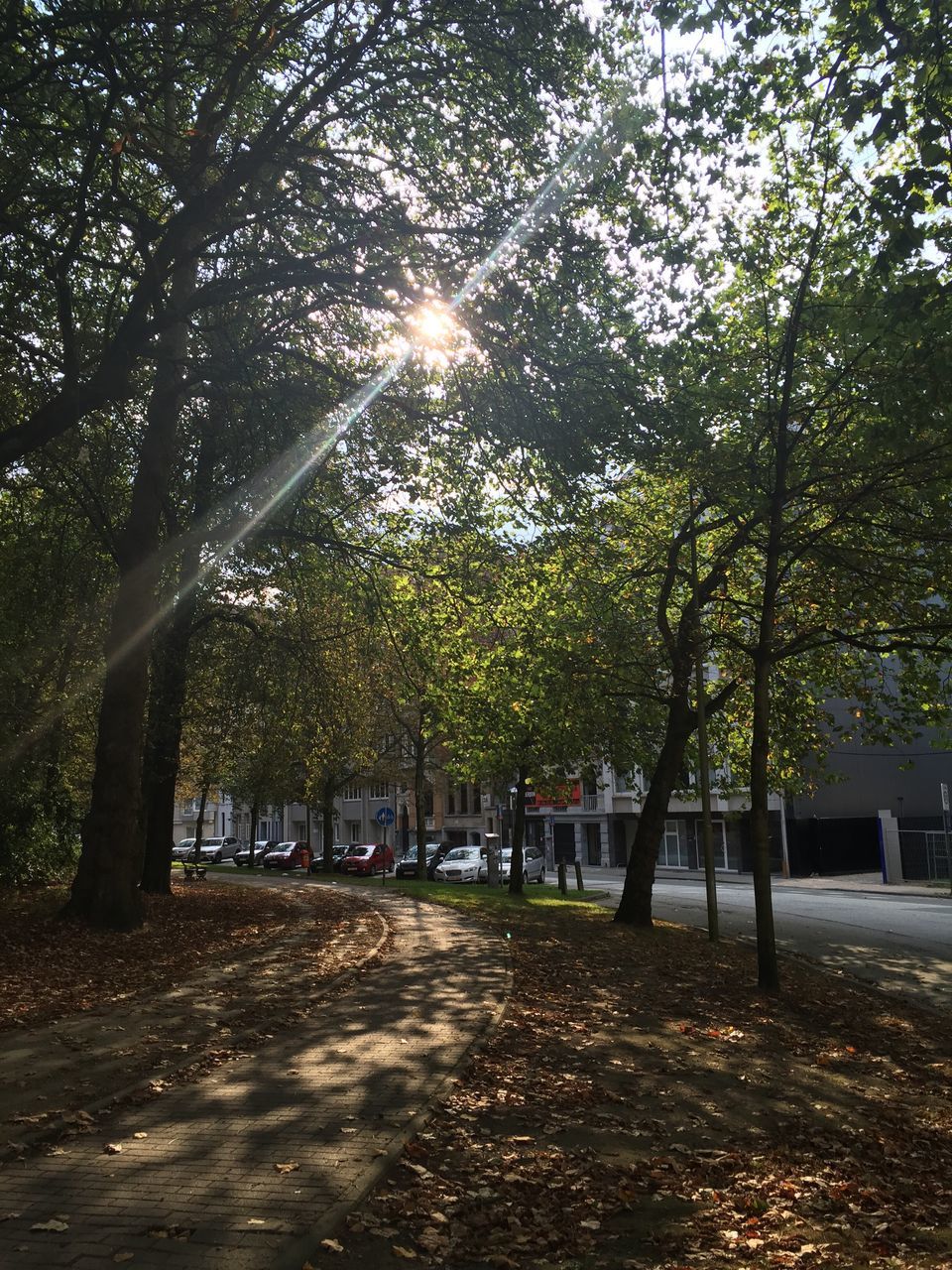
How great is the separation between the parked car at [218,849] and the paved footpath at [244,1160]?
62407 millimetres

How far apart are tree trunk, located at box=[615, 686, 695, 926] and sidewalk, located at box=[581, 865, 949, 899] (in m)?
16.8

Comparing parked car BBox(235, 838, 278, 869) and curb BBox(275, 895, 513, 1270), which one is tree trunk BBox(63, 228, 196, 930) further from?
parked car BBox(235, 838, 278, 869)

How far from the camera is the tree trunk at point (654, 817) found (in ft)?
60.9

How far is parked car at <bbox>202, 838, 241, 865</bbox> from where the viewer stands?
225ft

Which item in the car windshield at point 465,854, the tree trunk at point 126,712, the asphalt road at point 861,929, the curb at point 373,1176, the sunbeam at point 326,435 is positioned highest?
the sunbeam at point 326,435

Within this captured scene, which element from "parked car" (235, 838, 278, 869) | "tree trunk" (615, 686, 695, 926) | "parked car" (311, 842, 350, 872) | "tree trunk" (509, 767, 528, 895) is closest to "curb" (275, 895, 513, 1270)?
"tree trunk" (615, 686, 695, 926)

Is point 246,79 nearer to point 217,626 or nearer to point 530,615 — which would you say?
point 530,615

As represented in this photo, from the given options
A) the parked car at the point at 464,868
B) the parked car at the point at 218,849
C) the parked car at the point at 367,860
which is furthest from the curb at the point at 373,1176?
the parked car at the point at 218,849

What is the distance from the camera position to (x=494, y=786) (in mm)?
37125

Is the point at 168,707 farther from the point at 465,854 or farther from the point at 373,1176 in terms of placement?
the point at 465,854

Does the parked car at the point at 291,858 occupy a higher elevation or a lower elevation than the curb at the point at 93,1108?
higher

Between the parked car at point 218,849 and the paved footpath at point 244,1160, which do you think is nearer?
the paved footpath at point 244,1160

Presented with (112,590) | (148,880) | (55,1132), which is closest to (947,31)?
(55,1132)

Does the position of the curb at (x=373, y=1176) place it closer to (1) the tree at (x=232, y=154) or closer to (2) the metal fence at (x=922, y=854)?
(1) the tree at (x=232, y=154)
